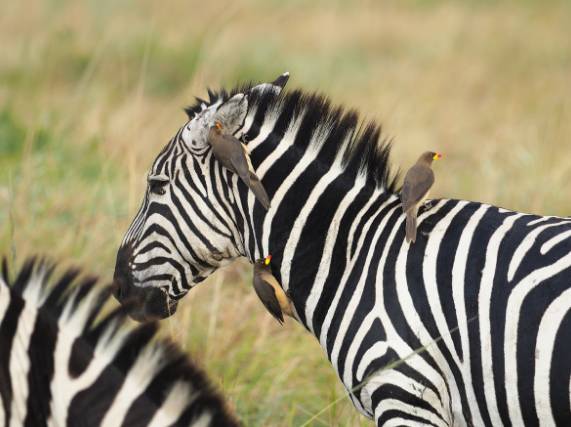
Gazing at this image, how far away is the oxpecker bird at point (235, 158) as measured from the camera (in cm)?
398

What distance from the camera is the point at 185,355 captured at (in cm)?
292

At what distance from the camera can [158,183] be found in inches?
170

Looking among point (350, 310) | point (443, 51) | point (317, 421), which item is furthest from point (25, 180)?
point (443, 51)

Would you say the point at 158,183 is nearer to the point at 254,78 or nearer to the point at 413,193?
the point at 413,193

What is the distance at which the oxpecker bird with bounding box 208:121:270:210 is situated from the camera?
13.1 feet

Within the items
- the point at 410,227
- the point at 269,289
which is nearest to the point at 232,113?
the point at 269,289

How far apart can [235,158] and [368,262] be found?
640 millimetres

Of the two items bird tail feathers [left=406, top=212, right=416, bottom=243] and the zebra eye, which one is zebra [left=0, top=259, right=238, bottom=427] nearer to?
bird tail feathers [left=406, top=212, right=416, bottom=243]

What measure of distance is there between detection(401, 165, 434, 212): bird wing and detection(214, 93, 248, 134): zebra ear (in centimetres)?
70

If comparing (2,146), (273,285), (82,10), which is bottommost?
(273,285)

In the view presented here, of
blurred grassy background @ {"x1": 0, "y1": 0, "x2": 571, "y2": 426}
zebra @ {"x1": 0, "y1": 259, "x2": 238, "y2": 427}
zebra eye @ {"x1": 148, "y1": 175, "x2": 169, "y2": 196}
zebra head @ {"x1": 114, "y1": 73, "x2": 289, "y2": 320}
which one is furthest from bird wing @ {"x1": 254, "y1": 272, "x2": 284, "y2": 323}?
zebra @ {"x1": 0, "y1": 259, "x2": 238, "y2": 427}

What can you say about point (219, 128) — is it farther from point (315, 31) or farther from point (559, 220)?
point (315, 31)

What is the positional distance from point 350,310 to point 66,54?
35.6 ft

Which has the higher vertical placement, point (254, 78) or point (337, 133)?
point (254, 78)
